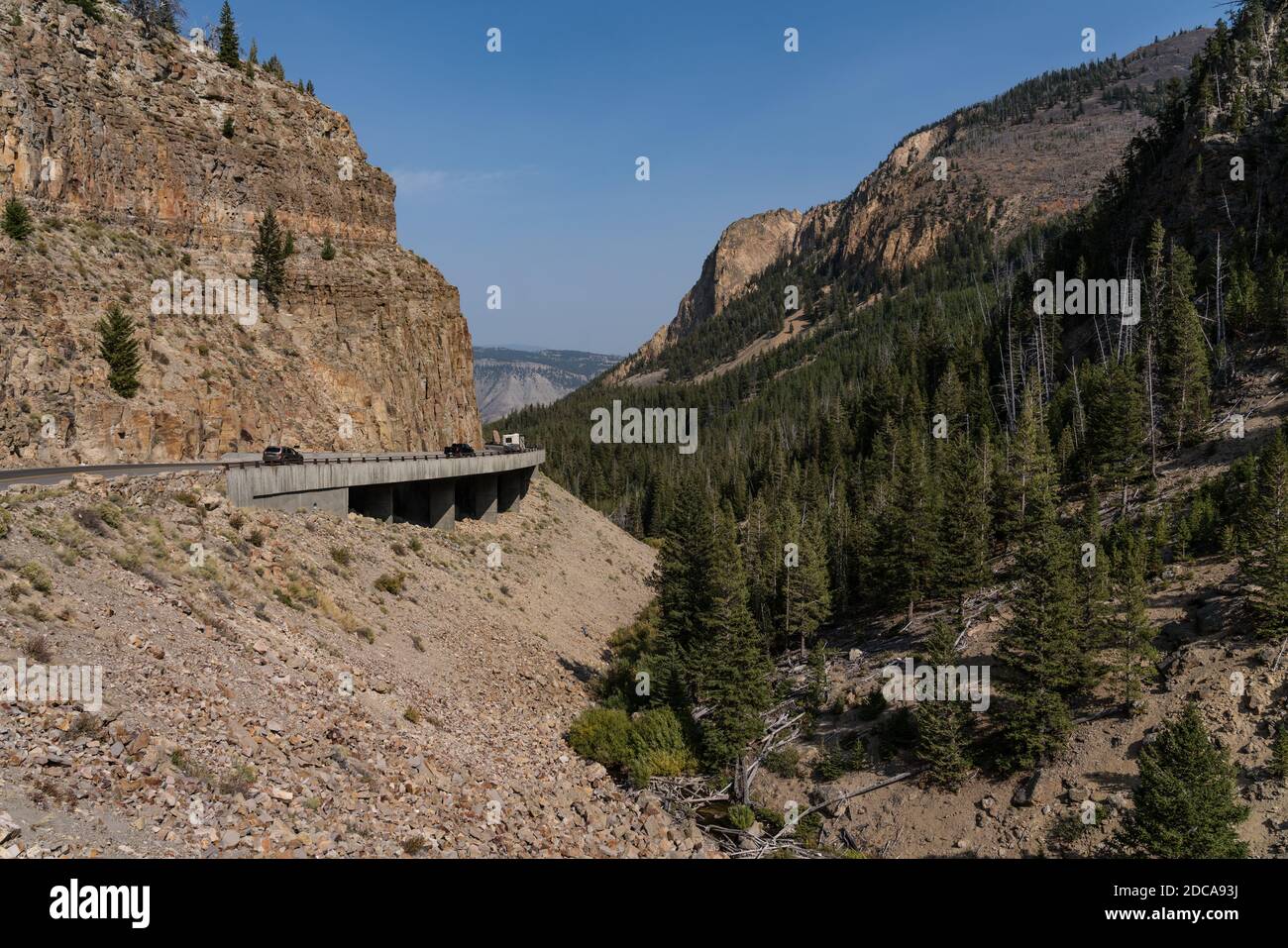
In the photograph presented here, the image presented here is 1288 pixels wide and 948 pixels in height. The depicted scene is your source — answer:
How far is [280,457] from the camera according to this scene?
32000 mm

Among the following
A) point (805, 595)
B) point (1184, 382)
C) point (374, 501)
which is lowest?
point (805, 595)

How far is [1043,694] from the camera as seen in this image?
27.0m

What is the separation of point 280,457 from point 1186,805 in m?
34.6

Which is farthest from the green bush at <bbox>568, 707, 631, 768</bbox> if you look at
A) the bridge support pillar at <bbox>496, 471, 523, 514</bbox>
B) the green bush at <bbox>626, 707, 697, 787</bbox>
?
the bridge support pillar at <bbox>496, 471, 523, 514</bbox>

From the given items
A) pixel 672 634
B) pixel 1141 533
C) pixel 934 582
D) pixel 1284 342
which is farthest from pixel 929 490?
pixel 1284 342

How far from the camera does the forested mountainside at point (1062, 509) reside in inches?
1106

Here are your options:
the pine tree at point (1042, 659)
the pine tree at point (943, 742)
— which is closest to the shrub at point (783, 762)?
the pine tree at point (943, 742)

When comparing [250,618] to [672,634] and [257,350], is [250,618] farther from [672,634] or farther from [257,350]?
[257,350]

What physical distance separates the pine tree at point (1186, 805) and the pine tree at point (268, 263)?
175 feet

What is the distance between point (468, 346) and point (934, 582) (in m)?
49.2

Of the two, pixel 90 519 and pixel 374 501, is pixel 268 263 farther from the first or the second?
pixel 90 519

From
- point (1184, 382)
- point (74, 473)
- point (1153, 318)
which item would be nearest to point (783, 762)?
point (74, 473)

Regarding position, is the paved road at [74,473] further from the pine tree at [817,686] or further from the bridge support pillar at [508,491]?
the pine tree at [817,686]

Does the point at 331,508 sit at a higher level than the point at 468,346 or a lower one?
lower
